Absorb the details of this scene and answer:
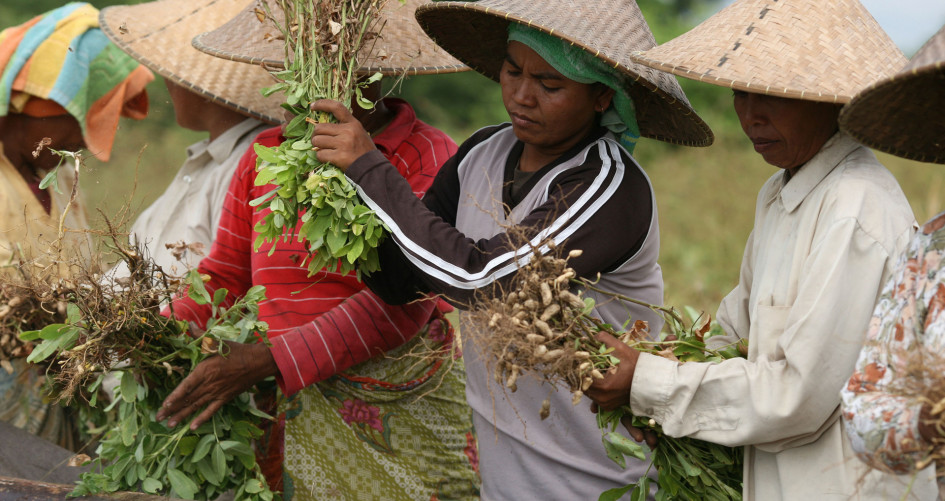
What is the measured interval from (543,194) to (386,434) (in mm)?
940

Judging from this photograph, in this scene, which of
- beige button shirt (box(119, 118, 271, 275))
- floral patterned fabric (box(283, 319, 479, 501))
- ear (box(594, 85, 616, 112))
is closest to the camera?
ear (box(594, 85, 616, 112))

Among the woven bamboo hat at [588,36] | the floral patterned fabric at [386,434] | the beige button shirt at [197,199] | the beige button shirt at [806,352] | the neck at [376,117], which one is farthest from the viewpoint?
the beige button shirt at [197,199]

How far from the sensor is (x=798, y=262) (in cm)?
172

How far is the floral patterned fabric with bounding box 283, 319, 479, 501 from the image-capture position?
2.60 m

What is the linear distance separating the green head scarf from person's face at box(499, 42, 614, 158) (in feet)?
0.07

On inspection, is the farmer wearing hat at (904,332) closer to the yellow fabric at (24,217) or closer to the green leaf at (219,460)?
the green leaf at (219,460)

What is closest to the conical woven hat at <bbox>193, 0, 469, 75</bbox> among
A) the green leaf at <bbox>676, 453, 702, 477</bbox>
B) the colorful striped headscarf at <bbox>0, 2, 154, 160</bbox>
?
the colorful striped headscarf at <bbox>0, 2, 154, 160</bbox>

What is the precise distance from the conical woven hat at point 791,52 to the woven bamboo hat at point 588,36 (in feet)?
0.42

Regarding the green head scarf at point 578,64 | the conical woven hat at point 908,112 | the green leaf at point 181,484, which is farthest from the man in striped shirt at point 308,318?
the conical woven hat at point 908,112

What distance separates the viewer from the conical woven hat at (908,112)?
55.9 inches

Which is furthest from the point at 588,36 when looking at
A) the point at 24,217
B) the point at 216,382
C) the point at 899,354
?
the point at 24,217

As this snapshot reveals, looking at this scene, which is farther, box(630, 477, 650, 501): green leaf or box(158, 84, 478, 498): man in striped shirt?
box(158, 84, 478, 498): man in striped shirt

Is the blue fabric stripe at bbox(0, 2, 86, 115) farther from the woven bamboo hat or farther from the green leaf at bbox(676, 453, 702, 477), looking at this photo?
the green leaf at bbox(676, 453, 702, 477)

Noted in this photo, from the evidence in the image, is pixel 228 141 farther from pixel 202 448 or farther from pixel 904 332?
pixel 904 332
